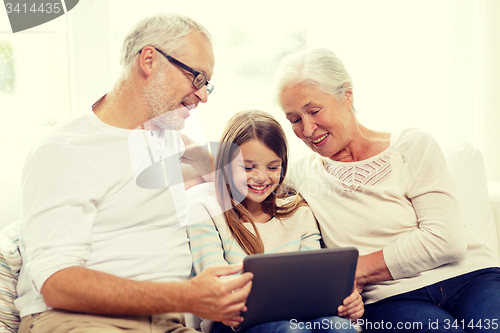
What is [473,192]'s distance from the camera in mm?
1675

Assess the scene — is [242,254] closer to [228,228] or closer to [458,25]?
[228,228]

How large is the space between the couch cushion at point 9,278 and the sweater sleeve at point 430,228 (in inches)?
43.3

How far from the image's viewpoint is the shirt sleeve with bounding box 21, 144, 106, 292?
1011 mm

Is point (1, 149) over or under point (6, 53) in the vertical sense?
under

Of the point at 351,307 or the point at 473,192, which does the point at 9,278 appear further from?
the point at 473,192

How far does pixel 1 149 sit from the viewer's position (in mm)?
2016

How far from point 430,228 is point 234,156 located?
66 cm

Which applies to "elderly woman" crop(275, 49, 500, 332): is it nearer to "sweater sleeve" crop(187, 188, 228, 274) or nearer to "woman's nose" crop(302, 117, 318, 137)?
"woman's nose" crop(302, 117, 318, 137)

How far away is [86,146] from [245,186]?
0.50 m

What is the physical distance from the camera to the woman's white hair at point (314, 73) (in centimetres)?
142

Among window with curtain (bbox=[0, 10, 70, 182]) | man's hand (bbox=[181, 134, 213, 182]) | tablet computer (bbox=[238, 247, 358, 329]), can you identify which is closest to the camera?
tablet computer (bbox=[238, 247, 358, 329])

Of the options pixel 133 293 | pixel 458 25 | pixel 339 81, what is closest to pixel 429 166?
pixel 339 81

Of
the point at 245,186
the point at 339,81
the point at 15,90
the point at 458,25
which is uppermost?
the point at 458,25

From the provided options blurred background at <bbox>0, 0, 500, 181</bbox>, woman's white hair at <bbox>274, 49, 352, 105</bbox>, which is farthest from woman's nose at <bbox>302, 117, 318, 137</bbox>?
blurred background at <bbox>0, 0, 500, 181</bbox>
